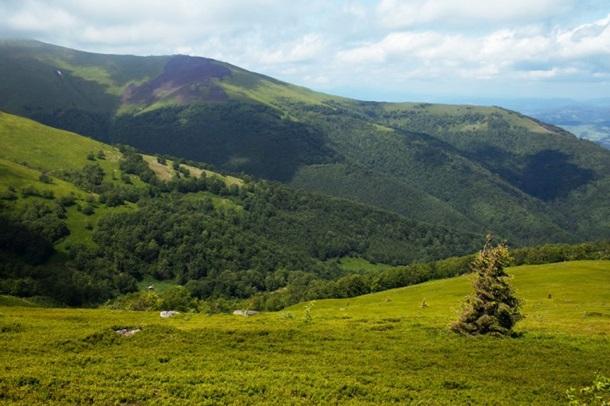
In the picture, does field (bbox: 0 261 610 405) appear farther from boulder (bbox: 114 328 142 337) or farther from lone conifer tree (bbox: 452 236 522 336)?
lone conifer tree (bbox: 452 236 522 336)

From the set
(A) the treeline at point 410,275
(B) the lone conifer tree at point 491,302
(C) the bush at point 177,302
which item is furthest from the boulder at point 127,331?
(A) the treeline at point 410,275

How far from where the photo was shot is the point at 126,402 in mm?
29328

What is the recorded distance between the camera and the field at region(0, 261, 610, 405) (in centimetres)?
3130

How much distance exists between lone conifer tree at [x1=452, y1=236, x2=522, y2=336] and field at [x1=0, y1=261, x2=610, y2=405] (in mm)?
1987

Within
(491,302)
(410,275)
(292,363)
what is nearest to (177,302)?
(292,363)

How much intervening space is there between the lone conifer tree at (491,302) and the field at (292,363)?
6.52 ft

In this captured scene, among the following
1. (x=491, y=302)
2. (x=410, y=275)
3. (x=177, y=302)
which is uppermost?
(x=491, y=302)

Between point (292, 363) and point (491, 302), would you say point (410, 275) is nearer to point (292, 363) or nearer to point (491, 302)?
point (491, 302)

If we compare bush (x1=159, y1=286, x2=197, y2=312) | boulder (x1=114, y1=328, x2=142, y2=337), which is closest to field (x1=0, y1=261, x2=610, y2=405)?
boulder (x1=114, y1=328, x2=142, y2=337)

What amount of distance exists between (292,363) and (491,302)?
21.5 metres

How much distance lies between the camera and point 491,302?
48750mm

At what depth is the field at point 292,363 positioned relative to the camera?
31.3 m

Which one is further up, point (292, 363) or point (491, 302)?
point (491, 302)

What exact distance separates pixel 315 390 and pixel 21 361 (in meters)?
20.6
